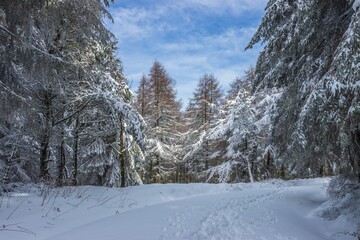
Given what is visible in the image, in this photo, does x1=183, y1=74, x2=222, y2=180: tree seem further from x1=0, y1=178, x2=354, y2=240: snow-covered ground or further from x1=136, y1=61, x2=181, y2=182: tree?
x1=0, y1=178, x2=354, y2=240: snow-covered ground

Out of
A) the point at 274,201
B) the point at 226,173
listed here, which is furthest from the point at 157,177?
the point at 274,201

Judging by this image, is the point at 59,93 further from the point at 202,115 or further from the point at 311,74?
the point at 202,115

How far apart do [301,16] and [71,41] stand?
7386 millimetres

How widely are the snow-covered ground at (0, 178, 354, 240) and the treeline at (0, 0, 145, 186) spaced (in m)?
2.00

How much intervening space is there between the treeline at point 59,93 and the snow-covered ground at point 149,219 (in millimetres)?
1999

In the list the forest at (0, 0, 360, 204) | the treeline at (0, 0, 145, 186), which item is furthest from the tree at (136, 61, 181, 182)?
the forest at (0, 0, 360, 204)

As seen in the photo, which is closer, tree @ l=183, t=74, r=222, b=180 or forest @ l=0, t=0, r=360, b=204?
forest @ l=0, t=0, r=360, b=204

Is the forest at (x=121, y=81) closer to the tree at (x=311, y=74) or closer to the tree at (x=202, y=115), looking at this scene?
the tree at (x=311, y=74)

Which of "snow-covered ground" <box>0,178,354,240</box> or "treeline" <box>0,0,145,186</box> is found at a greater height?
"treeline" <box>0,0,145,186</box>

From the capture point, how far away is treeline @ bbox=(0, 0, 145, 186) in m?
6.07

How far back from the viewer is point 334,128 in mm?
5727

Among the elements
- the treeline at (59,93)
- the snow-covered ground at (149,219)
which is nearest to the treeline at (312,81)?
the snow-covered ground at (149,219)

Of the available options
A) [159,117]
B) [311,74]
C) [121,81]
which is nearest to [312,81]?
[311,74]

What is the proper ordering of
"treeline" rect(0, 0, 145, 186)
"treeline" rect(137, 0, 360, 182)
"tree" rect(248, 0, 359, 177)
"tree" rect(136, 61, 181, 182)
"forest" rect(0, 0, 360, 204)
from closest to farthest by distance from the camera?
"treeline" rect(137, 0, 360, 182) → "tree" rect(248, 0, 359, 177) → "forest" rect(0, 0, 360, 204) → "treeline" rect(0, 0, 145, 186) → "tree" rect(136, 61, 181, 182)
